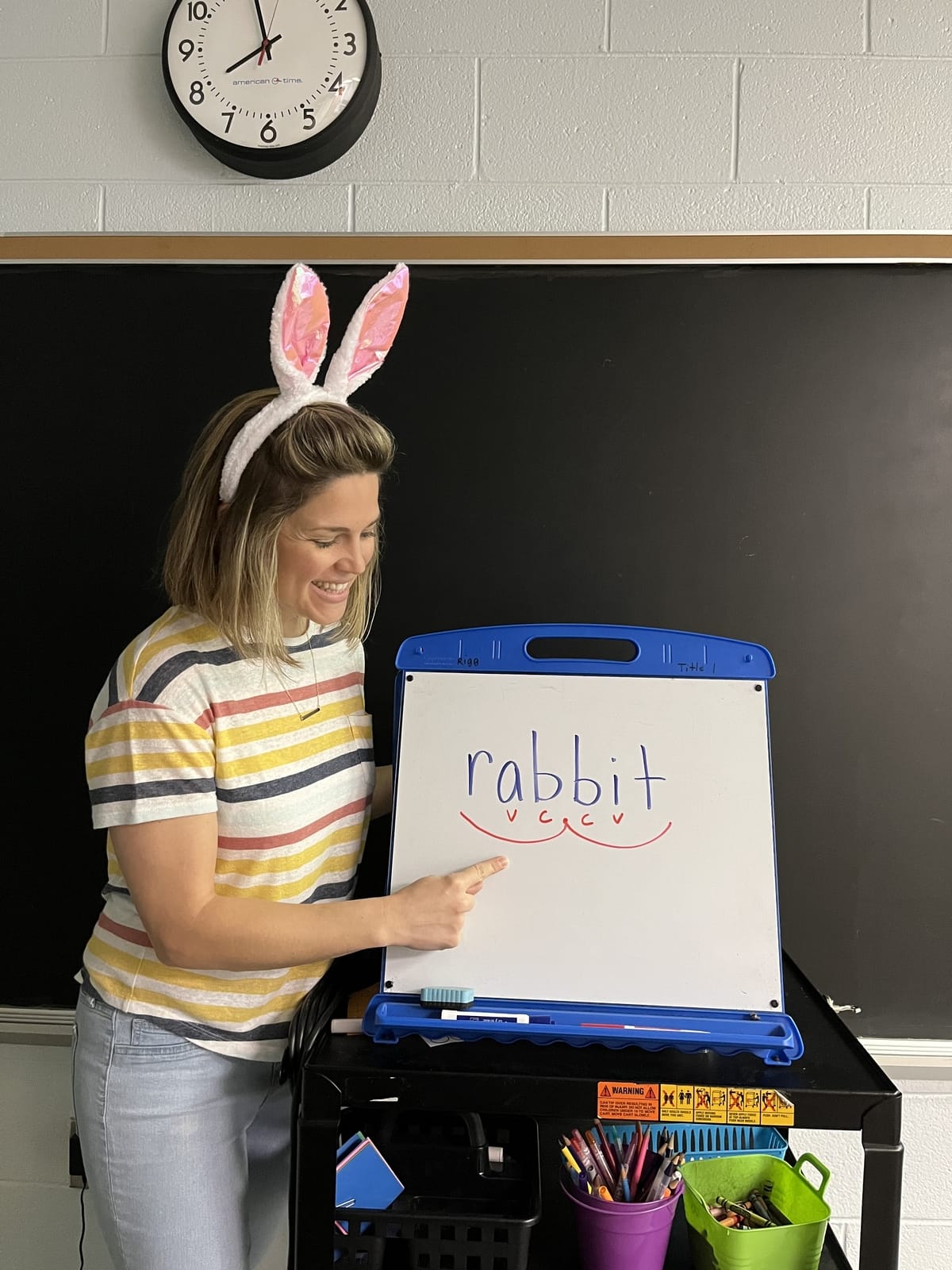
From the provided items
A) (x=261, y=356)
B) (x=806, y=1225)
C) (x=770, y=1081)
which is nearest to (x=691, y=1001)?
(x=770, y=1081)

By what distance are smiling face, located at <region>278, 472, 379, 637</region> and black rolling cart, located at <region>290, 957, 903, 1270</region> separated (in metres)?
0.49

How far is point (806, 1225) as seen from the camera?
1.10 meters

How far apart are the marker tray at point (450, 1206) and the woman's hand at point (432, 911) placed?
202mm

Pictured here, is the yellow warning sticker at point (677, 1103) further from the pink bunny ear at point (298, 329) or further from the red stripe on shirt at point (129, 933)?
the pink bunny ear at point (298, 329)

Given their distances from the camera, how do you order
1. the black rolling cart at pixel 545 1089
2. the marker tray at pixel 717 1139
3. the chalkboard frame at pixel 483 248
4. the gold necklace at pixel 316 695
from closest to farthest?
the black rolling cart at pixel 545 1089, the gold necklace at pixel 316 695, the marker tray at pixel 717 1139, the chalkboard frame at pixel 483 248

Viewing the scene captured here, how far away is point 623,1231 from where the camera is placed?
113cm

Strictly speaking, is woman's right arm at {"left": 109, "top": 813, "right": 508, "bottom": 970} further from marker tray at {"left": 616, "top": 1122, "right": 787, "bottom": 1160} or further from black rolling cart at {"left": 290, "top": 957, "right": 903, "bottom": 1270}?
marker tray at {"left": 616, "top": 1122, "right": 787, "bottom": 1160}

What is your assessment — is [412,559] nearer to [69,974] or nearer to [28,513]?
[28,513]

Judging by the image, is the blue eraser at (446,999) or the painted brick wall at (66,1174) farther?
the painted brick wall at (66,1174)

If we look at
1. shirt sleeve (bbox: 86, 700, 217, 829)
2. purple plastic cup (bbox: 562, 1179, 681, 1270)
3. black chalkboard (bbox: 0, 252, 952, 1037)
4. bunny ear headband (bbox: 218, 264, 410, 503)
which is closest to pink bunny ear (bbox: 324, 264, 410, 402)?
bunny ear headband (bbox: 218, 264, 410, 503)

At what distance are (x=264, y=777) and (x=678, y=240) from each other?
1.00m

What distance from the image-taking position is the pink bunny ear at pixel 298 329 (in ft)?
3.62

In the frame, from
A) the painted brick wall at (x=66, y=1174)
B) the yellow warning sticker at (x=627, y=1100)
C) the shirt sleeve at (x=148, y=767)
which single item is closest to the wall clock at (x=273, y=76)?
the shirt sleeve at (x=148, y=767)

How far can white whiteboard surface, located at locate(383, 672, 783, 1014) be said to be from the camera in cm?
110
